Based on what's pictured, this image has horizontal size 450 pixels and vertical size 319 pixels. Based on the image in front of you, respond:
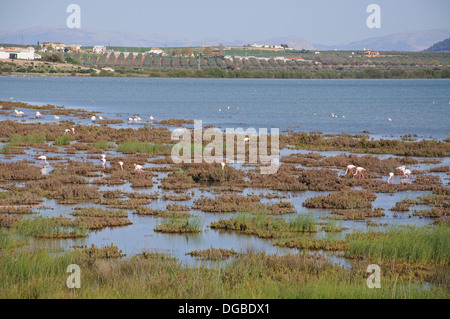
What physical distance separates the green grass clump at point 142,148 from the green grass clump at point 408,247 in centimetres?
1789

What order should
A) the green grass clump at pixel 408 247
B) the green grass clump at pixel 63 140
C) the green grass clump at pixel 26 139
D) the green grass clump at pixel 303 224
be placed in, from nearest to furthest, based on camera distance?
the green grass clump at pixel 408 247 < the green grass clump at pixel 303 224 < the green grass clump at pixel 26 139 < the green grass clump at pixel 63 140

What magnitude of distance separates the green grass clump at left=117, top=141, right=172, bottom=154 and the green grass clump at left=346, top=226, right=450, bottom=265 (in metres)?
17.9

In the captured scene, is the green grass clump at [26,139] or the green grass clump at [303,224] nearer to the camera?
the green grass clump at [303,224]

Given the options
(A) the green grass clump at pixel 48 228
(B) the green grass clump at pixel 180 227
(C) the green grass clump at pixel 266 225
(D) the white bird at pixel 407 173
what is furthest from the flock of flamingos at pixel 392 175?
(A) the green grass clump at pixel 48 228

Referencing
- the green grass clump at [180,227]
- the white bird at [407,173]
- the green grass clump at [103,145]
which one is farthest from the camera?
the green grass clump at [103,145]

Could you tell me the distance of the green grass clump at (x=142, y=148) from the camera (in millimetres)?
29202

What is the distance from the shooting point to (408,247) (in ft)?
39.7

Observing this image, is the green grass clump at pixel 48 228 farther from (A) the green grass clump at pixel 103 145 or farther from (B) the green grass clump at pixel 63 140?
(B) the green grass clump at pixel 63 140

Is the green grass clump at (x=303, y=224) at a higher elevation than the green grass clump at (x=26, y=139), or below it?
below

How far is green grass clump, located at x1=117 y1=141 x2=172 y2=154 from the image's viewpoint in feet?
95.8

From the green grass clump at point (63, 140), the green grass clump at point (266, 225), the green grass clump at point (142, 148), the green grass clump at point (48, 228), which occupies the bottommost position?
the green grass clump at point (266, 225)

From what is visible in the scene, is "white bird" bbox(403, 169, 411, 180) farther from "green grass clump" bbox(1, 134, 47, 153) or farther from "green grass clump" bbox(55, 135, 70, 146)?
"green grass clump" bbox(1, 134, 47, 153)

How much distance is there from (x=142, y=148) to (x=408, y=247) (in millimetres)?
19697
